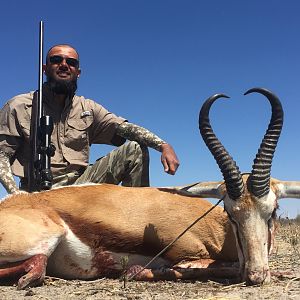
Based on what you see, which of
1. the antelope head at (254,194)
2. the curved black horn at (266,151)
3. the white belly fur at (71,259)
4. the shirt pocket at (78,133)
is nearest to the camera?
the antelope head at (254,194)

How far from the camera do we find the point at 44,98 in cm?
727

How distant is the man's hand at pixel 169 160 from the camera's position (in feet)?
19.2

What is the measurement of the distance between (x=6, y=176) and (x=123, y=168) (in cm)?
150

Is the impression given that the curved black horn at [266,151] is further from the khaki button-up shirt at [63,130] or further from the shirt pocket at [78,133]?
the shirt pocket at [78,133]

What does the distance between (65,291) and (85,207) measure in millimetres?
978

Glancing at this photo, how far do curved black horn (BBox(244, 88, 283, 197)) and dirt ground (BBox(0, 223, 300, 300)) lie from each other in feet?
2.69

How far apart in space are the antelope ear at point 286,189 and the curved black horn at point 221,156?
1.72 ft

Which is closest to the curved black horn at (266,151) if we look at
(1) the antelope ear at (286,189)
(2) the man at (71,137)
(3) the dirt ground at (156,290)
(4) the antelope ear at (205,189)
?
(1) the antelope ear at (286,189)

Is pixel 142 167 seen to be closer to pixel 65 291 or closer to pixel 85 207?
pixel 85 207

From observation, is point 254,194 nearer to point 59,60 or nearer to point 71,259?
point 71,259

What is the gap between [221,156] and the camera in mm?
4785

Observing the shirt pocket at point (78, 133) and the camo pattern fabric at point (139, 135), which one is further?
the shirt pocket at point (78, 133)

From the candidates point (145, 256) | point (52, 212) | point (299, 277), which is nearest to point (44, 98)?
point (52, 212)

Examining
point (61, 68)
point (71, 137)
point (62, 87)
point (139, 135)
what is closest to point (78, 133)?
point (71, 137)
